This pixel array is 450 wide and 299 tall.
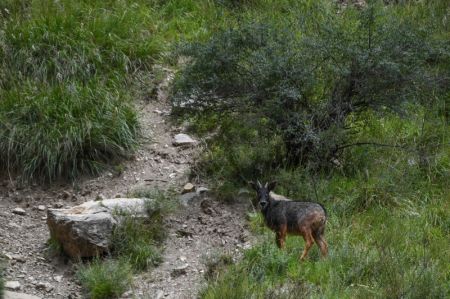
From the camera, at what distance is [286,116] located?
10.2 meters

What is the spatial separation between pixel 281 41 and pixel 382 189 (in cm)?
201

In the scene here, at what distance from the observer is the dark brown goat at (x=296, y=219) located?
27.9ft

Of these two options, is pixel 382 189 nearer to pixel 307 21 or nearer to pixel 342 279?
pixel 342 279

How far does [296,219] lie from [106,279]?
1.81 meters

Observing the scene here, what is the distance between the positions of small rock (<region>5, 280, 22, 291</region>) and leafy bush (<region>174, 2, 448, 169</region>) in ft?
9.67

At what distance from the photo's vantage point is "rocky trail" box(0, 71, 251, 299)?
8.81 meters

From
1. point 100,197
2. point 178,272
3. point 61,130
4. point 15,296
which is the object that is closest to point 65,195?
point 100,197

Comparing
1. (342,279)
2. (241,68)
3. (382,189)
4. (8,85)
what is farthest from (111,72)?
(342,279)

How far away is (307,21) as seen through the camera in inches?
499

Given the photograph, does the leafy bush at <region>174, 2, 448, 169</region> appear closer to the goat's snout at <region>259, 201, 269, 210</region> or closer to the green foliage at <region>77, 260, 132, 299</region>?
the goat's snout at <region>259, 201, 269, 210</region>

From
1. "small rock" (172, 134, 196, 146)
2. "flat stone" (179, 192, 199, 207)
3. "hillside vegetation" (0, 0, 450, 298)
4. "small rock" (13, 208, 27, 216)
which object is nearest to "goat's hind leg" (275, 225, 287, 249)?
"hillside vegetation" (0, 0, 450, 298)

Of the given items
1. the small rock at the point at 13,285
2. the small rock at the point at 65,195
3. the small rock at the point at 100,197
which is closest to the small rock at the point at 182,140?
the small rock at the point at 100,197

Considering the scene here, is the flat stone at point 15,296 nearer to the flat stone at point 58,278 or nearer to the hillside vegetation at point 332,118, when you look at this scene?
the flat stone at point 58,278

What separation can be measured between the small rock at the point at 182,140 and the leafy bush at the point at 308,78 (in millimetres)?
655
